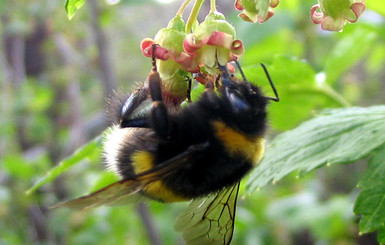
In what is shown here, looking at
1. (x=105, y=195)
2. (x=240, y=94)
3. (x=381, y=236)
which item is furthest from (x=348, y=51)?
(x=105, y=195)

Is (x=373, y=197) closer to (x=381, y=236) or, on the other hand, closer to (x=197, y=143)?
(x=381, y=236)

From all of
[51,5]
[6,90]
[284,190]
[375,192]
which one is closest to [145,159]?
[375,192]

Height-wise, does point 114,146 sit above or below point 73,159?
above

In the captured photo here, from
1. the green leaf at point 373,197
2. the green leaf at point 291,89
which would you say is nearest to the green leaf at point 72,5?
the green leaf at point 291,89

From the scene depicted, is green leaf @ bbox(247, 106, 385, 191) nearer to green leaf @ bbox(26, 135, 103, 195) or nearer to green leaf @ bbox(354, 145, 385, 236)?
green leaf @ bbox(354, 145, 385, 236)

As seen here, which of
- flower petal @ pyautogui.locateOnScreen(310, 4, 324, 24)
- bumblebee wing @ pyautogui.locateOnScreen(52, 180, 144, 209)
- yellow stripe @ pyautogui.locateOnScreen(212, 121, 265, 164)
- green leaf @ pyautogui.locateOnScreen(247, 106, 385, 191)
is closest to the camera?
bumblebee wing @ pyautogui.locateOnScreen(52, 180, 144, 209)

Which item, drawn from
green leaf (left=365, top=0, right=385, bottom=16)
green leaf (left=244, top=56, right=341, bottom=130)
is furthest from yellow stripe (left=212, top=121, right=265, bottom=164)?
green leaf (left=365, top=0, right=385, bottom=16)

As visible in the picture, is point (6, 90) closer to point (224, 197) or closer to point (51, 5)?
point (51, 5)
